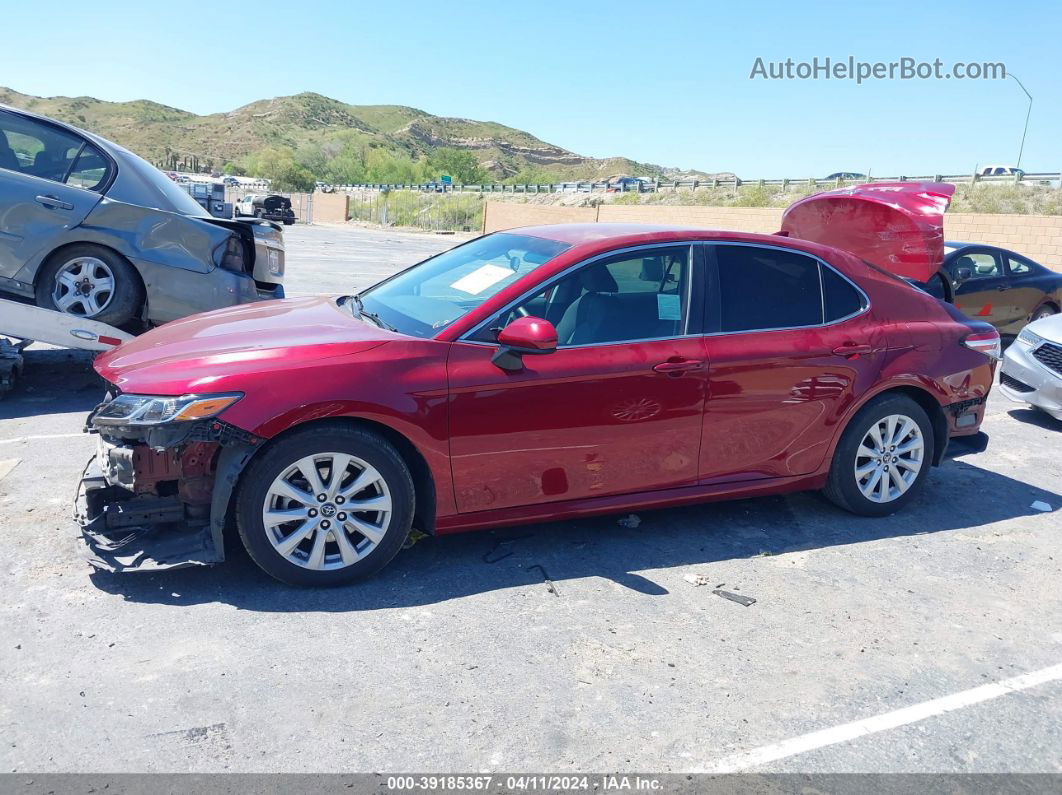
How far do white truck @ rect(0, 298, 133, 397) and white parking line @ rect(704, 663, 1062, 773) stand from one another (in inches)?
216

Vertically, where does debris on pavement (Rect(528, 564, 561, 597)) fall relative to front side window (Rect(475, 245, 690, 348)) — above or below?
below

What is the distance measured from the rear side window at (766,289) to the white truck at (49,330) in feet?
15.0

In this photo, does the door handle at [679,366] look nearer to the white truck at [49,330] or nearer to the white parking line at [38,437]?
the white parking line at [38,437]

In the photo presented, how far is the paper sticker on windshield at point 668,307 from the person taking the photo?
14.8 ft

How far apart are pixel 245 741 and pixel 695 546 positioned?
8.57 feet

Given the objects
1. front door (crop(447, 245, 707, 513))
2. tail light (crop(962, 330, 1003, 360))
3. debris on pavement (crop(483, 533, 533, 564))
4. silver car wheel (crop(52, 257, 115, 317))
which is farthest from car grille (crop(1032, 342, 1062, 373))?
silver car wheel (crop(52, 257, 115, 317))

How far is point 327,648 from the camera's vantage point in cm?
342

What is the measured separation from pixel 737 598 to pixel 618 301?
1.58 m

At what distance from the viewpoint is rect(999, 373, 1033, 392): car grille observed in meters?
7.94

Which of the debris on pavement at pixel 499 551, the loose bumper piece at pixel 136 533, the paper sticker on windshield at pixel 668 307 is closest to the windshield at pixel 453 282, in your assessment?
the paper sticker on windshield at pixel 668 307

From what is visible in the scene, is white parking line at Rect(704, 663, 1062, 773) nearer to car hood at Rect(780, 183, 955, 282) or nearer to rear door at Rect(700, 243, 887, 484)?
rear door at Rect(700, 243, 887, 484)

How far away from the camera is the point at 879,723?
3152 mm

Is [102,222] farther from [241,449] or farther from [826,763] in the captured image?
[826,763]

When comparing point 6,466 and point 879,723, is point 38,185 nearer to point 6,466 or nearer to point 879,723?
point 6,466
